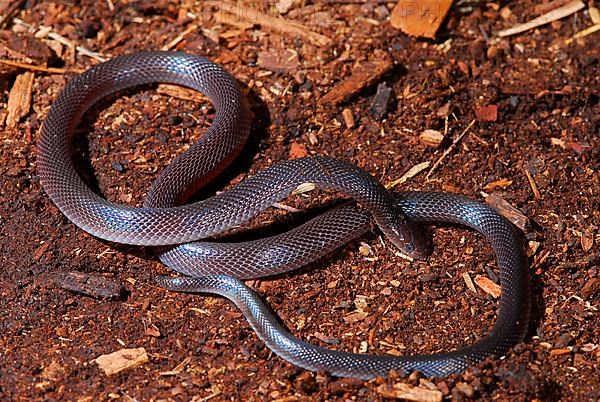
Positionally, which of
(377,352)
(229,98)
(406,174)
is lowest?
(377,352)

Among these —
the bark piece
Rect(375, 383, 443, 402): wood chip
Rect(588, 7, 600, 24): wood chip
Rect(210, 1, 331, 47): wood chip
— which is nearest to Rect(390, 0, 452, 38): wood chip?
Rect(210, 1, 331, 47): wood chip

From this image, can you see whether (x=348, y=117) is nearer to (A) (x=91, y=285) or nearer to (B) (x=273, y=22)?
(B) (x=273, y=22)

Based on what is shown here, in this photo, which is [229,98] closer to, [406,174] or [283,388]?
[406,174]

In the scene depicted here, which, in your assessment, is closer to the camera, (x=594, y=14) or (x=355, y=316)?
(x=355, y=316)

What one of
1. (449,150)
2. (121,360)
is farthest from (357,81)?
(121,360)

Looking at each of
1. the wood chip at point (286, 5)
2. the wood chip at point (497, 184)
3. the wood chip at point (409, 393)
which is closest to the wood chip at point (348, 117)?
the wood chip at point (497, 184)

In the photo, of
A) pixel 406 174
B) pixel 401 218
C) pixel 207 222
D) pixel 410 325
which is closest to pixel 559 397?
pixel 410 325
